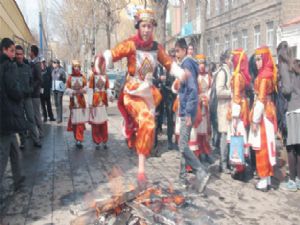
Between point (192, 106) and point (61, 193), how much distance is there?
2209mm

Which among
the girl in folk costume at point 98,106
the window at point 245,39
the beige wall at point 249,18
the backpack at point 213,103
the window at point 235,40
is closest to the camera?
the backpack at point 213,103

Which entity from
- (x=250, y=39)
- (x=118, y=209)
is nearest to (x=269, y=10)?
(x=250, y=39)

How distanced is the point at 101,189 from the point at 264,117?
255cm

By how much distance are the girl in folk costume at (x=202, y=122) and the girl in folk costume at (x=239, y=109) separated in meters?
0.70

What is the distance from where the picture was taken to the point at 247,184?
6000 millimetres

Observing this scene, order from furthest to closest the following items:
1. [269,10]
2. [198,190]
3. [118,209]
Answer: [269,10] → [198,190] → [118,209]

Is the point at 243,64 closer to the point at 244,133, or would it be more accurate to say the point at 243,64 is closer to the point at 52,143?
the point at 244,133

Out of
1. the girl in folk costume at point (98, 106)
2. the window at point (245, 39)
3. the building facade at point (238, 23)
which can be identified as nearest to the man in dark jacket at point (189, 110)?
the girl in folk costume at point (98, 106)

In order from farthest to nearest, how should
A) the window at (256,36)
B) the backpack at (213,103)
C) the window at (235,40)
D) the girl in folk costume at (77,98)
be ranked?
the window at (235,40)
the window at (256,36)
the girl in folk costume at (77,98)
the backpack at (213,103)

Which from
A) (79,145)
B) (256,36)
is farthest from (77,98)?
(256,36)

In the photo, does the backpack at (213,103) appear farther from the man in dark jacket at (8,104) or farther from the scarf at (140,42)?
the man in dark jacket at (8,104)

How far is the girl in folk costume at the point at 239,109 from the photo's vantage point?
5824mm

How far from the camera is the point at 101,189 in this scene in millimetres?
5660

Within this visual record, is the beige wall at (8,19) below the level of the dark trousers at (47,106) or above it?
above
